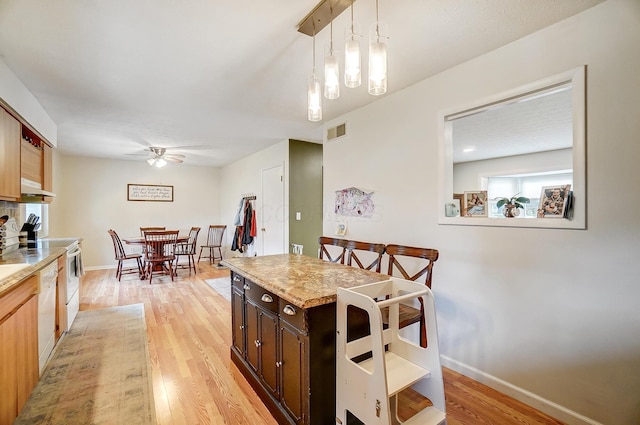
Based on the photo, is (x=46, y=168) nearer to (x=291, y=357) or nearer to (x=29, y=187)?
(x=29, y=187)

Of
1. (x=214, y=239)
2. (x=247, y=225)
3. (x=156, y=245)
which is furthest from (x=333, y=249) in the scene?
(x=214, y=239)

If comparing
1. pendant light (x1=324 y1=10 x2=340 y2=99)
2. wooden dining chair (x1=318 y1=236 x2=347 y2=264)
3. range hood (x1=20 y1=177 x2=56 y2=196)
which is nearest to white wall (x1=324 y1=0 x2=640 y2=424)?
wooden dining chair (x1=318 y1=236 x2=347 y2=264)

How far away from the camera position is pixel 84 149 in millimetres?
5078

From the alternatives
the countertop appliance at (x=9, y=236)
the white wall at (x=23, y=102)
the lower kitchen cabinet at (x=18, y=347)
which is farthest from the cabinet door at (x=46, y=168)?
the lower kitchen cabinet at (x=18, y=347)

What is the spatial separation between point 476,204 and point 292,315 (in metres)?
1.83

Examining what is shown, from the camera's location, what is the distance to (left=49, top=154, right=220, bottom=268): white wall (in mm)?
5672

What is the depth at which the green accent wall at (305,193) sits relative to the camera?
448cm

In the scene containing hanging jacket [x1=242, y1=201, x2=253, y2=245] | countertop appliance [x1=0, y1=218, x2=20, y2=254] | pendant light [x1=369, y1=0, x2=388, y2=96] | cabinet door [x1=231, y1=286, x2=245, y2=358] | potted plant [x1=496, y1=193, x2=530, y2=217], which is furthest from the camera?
hanging jacket [x1=242, y1=201, x2=253, y2=245]

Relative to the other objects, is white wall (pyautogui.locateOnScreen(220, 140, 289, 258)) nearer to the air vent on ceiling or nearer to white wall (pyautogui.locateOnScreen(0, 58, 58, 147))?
the air vent on ceiling

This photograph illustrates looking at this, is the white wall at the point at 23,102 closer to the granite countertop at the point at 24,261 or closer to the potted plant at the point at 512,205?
the granite countertop at the point at 24,261

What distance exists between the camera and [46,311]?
2232 millimetres

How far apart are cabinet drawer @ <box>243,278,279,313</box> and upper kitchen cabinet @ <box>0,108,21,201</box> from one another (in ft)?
6.64

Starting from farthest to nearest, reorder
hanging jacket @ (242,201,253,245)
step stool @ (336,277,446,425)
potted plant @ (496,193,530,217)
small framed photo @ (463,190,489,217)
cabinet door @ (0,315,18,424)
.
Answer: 1. hanging jacket @ (242,201,253,245)
2. small framed photo @ (463,190,489,217)
3. potted plant @ (496,193,530,217)
4. cabinet door @ (0,315,18,424)
5. step stool @ (336,277,446,425)

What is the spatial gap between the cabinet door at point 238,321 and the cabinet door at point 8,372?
1.26 metres
